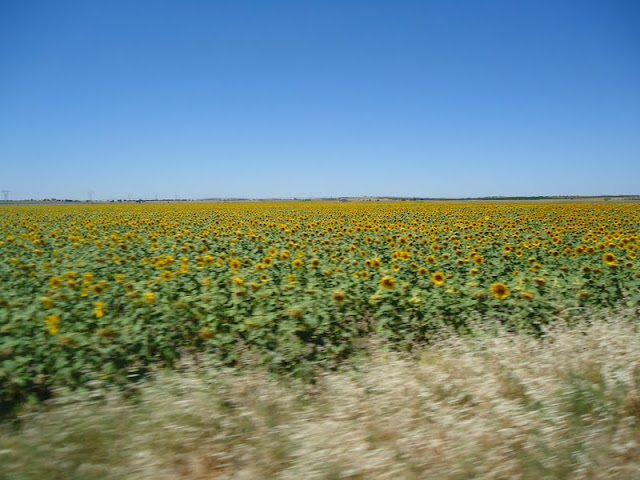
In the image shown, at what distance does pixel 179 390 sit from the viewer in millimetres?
2451

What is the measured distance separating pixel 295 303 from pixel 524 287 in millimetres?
2464

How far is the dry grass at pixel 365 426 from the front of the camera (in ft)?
5.99

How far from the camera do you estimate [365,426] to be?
2.11 meters

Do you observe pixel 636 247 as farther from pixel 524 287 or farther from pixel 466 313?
pixel 466 313

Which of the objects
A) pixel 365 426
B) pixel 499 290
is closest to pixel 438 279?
pixel 499 290

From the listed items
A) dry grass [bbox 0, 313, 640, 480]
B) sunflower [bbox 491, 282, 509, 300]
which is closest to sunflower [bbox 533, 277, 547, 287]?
sunflower [bbox 491, 282, 509, 300]

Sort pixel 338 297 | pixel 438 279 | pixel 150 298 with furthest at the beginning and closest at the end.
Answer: pixel 438 279 → pixel 338 297 → pixel 150 298

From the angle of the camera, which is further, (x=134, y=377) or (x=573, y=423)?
(x=134, y=377)

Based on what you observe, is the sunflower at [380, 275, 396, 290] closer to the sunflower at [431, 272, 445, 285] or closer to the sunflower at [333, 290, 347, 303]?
the sunflower at [333, 290, 347, 303]

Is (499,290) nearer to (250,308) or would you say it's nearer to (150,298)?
(250,308)

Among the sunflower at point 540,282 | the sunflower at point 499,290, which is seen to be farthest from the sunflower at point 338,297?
the sunflower at point 540,282

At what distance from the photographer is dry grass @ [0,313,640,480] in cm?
183

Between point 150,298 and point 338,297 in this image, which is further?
point 338,297

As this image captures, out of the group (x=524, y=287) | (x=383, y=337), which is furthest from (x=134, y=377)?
(x=524, y=287)
